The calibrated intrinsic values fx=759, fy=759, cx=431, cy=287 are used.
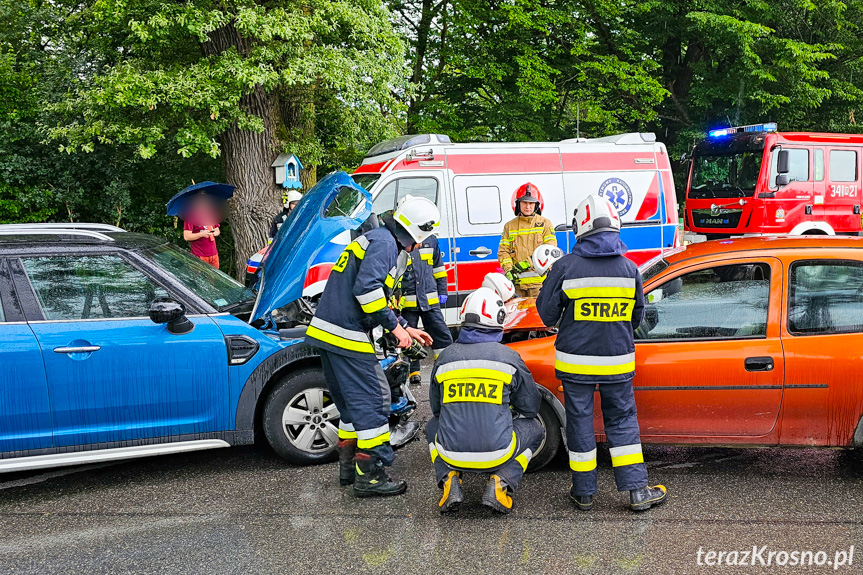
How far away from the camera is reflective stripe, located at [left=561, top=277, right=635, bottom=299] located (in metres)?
4.23

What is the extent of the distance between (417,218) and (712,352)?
1922 millimetres

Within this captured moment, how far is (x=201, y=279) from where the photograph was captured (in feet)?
17.6

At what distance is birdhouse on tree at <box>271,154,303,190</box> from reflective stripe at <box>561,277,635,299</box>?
27.6 ft

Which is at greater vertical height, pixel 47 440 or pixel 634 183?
pixel 634 183

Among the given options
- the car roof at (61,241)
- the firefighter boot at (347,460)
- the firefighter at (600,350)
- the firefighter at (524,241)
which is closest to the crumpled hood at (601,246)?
the firefighter at (600,350)

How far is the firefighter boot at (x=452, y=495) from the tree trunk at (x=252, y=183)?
342 inches

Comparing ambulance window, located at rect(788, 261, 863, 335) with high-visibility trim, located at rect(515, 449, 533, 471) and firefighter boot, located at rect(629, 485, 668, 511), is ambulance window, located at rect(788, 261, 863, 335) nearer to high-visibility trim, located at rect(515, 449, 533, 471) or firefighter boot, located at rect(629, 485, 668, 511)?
firefighter boot, located at rect(629, 485, 668, 511)

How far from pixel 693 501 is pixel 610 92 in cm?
1491

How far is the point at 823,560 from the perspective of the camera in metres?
3.65

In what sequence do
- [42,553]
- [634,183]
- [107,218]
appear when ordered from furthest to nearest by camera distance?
[107,218], [634,183], [42,553]

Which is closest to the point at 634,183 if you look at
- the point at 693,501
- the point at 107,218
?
the point at 693,501

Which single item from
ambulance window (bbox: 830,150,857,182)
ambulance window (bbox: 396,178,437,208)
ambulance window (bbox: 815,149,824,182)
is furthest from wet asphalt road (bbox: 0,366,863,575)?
ambulance window (bbox: 830,150,857,182)

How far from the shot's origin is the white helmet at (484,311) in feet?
13.7

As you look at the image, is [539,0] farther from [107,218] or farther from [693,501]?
[693,501]
